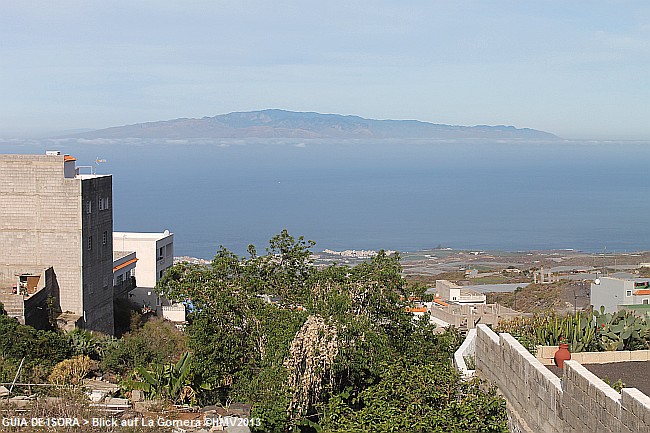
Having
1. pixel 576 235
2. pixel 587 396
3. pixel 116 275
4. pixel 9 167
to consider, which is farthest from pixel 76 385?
pixel 576 235

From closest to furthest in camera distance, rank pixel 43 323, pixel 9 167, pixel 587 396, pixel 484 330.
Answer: pixel 587 396 < pixel 484 330 < pixel 43 323 < pixel 9 167

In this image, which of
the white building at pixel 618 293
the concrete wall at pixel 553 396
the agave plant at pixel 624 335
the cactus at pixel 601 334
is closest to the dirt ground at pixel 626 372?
the concrete wall at pixel 553 396

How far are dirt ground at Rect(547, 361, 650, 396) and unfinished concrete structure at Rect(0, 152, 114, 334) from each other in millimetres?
19751

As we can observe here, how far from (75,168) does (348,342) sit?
18114mm

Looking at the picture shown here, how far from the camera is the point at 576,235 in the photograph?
491 feet

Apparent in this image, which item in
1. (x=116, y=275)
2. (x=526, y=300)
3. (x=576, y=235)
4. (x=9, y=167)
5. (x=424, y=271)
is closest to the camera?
(x=9, y=167)

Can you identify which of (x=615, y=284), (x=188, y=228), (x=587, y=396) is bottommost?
(x=188, y=228)

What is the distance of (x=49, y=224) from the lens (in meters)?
26.7

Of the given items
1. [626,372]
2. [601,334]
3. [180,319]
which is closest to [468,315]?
[180,319]

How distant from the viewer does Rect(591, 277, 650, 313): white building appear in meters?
29.8

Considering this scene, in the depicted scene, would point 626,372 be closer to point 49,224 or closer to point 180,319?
point 49,224

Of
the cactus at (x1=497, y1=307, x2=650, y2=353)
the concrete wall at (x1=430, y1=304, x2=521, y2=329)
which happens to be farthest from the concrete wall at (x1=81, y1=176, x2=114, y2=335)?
the cactus at (x1=497, y1=307, x2=650, y2=353)

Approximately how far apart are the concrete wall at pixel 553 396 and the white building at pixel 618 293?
790 inches

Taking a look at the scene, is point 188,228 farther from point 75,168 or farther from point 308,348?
point 308,348
